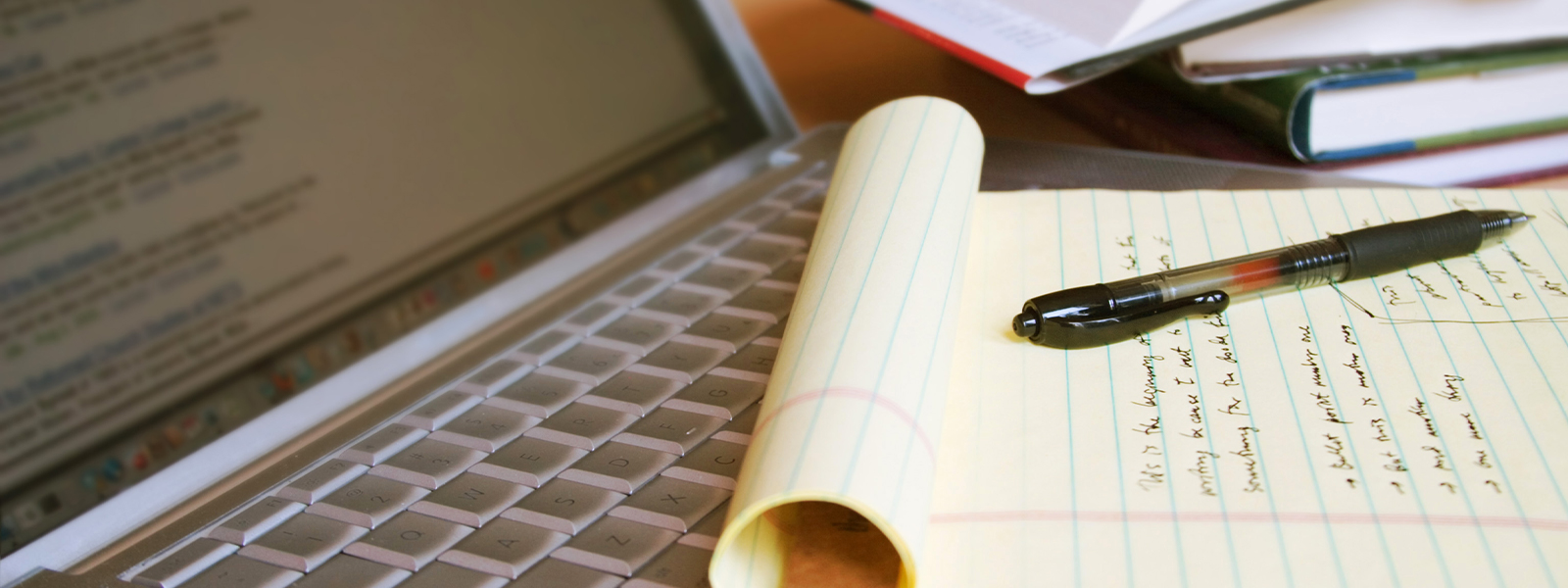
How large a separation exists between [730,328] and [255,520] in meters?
0.17

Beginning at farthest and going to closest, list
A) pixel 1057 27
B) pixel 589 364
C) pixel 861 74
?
pixel 861 74 < pixel 1057 27 < pixel 589 364

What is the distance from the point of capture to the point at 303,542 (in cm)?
29

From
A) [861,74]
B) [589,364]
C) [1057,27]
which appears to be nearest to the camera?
[589,364]

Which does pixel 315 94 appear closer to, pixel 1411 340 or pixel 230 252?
pixel 230 252

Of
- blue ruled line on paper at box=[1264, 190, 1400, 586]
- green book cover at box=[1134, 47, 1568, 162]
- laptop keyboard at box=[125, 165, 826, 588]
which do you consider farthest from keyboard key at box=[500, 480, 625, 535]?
green book cover at box=[1134, 47, 1568, 162]

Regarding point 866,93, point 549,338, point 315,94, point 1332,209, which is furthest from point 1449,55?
point 315,94

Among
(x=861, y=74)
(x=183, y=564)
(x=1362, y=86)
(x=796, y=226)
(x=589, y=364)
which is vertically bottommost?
(x=183, y=564)

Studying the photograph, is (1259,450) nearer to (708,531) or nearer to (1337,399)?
(1337,399)

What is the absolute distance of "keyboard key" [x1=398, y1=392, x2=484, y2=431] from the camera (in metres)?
0.34

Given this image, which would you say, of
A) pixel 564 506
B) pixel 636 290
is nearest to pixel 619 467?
pixel 564 506

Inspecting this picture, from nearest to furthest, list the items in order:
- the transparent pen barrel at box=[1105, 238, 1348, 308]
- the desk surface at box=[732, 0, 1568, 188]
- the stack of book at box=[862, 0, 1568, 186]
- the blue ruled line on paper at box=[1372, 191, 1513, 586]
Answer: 1. the blue ruled line on paper at box=[1372, 191, 1513, 586]
2. the transparent pen barrel at box=[1105, 238, 1348, 308]
3. the stack of book at box=[862, 0, 1568, 186]
4. the desk surface at box=[732, 0, 1568, 188]

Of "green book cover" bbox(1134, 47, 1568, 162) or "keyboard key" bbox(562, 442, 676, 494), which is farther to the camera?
"green book cover" bbox(1134, 47, 1568, 162)

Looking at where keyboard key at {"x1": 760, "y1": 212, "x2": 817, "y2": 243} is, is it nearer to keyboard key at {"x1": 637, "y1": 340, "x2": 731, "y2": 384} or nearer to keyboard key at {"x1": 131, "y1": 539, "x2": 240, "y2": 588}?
keyboard key at {"x1": 637, "y1": 340, "x2": 731, "y2": 384}

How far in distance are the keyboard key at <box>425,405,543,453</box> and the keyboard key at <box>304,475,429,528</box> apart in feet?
0.08
